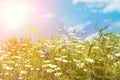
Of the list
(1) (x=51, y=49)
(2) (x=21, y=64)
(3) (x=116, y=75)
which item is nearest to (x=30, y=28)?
(1) (x=51, y=49)

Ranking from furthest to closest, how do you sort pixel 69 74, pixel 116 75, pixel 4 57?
pixel 4 57 → pixel 69 74 → pixel 116 75

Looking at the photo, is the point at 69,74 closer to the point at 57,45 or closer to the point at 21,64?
the point at 21,64

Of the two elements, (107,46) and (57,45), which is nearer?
(107,46)

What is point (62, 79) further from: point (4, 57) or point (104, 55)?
point (4, 57)

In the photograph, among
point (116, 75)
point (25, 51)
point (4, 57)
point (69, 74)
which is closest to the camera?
point (116, 75)

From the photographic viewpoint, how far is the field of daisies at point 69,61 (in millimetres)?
6535

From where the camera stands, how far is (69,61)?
23.4ft

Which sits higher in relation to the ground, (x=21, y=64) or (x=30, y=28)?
(x=30, y=28)

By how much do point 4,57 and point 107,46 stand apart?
82.6 inches

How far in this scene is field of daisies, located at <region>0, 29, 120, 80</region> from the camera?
654 cm

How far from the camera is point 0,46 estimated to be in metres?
9.04

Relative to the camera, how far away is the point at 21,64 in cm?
741

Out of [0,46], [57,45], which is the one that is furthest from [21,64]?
[0,46]

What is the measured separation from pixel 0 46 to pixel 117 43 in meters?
2.89
